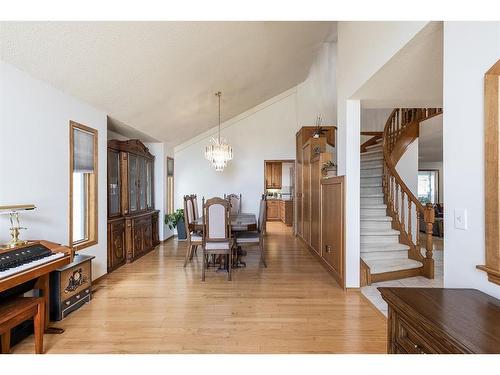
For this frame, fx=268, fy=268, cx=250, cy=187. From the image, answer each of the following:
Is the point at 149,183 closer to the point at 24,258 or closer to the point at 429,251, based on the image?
the point at 24,258

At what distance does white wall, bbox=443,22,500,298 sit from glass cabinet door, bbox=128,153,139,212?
4.50m

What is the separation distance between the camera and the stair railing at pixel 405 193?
3.86m

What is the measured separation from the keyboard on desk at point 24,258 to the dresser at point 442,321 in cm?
240

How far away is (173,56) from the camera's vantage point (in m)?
3.19

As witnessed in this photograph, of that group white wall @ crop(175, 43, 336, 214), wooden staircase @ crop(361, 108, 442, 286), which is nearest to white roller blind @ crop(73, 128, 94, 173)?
wooden staircase @ crop(361, 108, 442, 286)

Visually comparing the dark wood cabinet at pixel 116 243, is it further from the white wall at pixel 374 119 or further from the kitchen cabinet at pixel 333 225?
the white wall at pixel 374 119

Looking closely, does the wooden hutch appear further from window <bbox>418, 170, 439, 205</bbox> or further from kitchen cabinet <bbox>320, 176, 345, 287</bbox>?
window <bbox>418, 170, 439, 205</bbox>

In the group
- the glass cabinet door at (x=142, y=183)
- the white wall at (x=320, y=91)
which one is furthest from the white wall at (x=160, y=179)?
the white wall at (x=320, y=91)

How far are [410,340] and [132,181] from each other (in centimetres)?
466

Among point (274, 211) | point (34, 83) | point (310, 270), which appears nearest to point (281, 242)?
point (310, 270)

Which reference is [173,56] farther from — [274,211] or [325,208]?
[274,211]

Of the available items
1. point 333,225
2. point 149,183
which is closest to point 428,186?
point 333,225

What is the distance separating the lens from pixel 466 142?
1.44 meters
